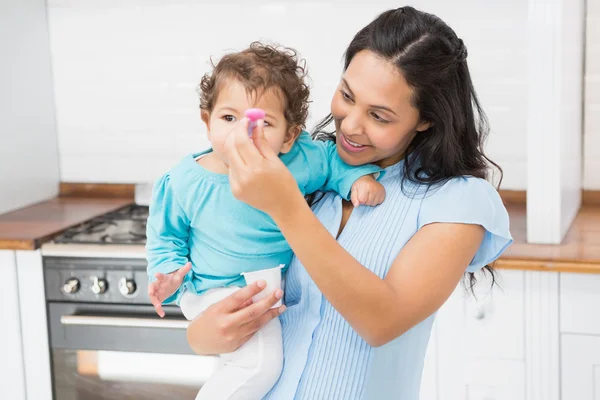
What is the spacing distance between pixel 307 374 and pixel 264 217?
27cm

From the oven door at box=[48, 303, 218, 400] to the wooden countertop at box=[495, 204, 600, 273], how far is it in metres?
0.94

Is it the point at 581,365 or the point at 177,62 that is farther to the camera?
the point at 177,62

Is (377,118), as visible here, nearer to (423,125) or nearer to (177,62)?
(423,125)

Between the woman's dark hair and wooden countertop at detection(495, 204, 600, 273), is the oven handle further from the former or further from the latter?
the woman's dark hair

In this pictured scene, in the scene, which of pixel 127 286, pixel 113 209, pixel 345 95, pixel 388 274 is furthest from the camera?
pixel 113 209

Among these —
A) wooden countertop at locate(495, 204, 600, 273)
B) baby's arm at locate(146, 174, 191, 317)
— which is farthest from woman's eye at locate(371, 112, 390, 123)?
wooden countertop at locate(495, 204, 600, 273)

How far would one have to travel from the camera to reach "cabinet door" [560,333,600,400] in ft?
7.09

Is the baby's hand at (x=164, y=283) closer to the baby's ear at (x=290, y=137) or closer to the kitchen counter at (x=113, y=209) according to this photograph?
the baby's ear at (x=290, y=137)

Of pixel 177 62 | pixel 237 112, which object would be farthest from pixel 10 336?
pixel 237 112

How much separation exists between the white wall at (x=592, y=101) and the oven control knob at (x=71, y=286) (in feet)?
5.57

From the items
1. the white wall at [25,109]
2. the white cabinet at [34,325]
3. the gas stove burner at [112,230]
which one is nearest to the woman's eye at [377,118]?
the gas stove burner at [112,230]

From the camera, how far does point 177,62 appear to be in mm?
3055

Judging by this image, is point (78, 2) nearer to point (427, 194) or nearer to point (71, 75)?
point (71, 75)

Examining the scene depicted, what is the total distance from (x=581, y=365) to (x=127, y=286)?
1315 mm
